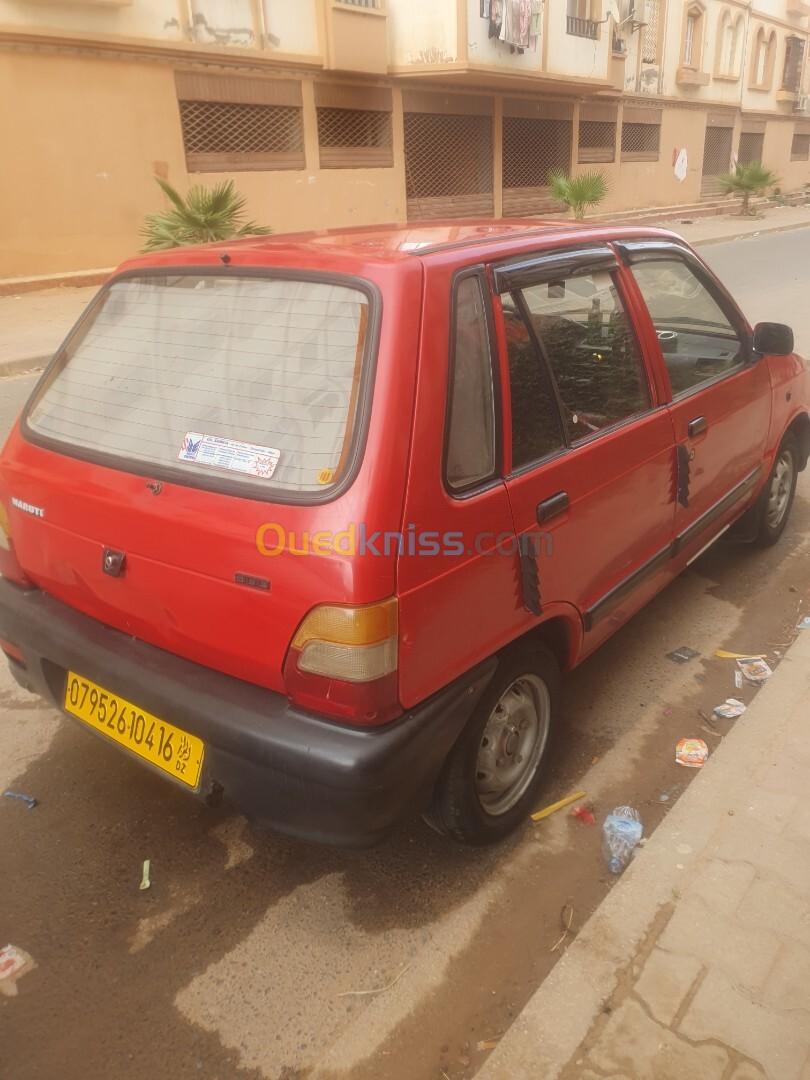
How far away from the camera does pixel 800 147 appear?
37312 millimetres

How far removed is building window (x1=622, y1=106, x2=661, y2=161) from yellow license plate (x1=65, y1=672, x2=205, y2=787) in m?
26.3

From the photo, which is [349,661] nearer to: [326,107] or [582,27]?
[326,107]

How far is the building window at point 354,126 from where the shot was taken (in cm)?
1594

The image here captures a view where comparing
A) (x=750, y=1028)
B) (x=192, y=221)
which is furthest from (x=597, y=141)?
(x=750, y=1028)

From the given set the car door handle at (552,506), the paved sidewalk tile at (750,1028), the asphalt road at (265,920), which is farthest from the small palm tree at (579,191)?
the paved sidewalk tile at (750,1028)

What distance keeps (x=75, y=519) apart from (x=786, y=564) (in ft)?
11.9

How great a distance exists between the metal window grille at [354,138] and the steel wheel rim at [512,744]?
51.4 feet

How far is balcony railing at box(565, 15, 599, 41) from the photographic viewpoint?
1970 centimetres

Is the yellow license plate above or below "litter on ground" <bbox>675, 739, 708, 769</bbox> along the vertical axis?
above

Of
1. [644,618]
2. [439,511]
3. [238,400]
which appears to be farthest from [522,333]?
[644,618]

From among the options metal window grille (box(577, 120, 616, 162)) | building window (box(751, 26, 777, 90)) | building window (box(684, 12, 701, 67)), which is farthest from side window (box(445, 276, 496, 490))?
building window (box(751, 26, 777, 90))

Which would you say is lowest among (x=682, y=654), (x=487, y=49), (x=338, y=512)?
(x=682, y=654)

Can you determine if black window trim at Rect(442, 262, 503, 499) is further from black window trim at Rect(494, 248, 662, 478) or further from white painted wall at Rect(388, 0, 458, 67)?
white painted wall at Rect(388, 0, 458, 67)

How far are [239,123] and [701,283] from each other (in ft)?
43.9
